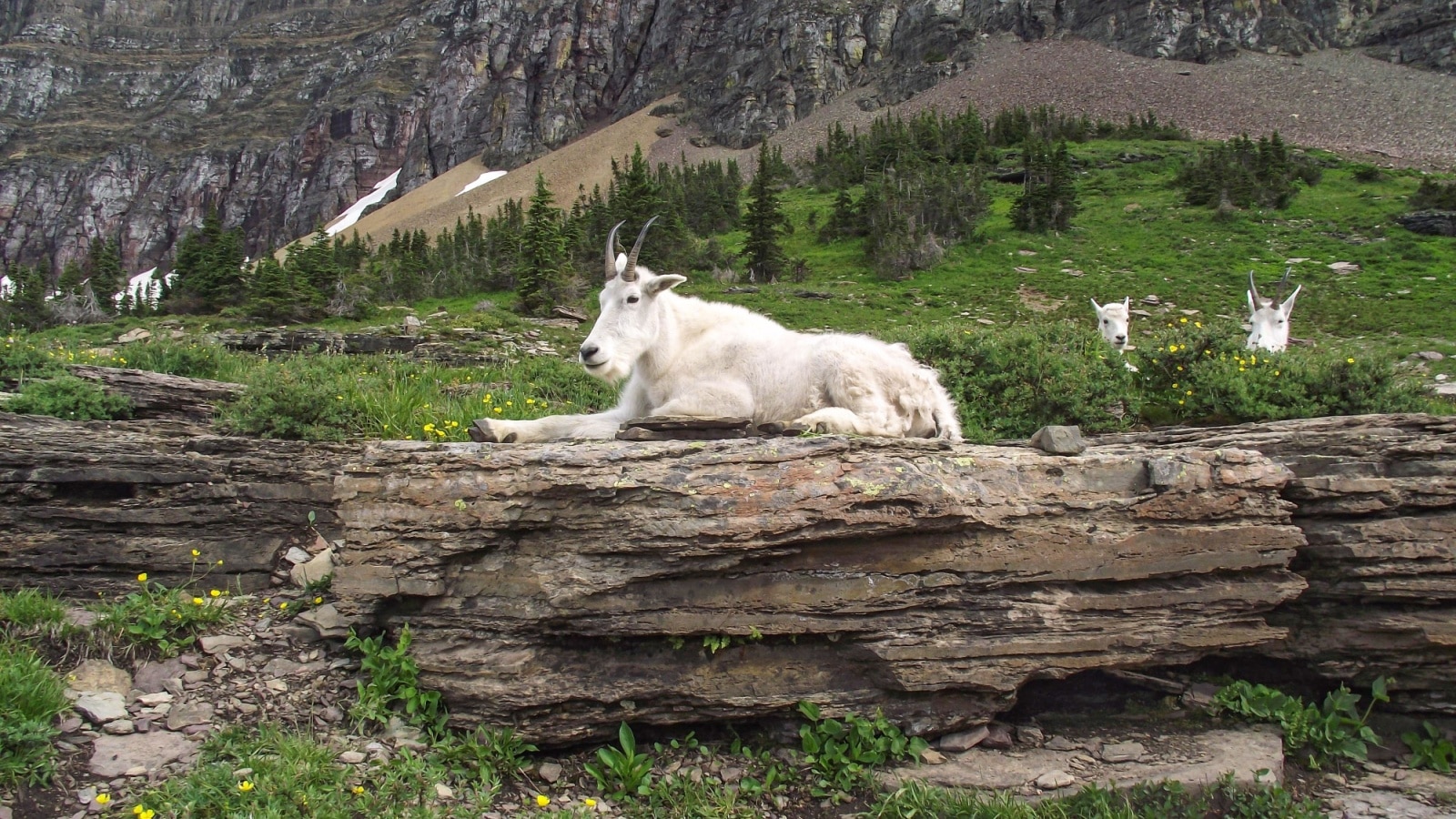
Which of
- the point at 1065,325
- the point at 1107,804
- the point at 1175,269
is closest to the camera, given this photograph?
the point at 1107,804

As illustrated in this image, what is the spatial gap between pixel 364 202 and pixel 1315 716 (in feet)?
489

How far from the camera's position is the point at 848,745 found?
482 centimetres

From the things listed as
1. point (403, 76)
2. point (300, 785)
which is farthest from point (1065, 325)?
point (403, 76)

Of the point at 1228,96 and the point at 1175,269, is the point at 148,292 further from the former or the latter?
the point at 1228,96

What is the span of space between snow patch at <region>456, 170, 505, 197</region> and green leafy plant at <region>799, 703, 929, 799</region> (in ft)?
376

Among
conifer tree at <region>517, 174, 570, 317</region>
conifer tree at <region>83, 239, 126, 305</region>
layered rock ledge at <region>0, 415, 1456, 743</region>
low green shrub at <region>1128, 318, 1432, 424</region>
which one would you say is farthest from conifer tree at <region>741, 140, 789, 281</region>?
conifer tree at <region>83, 239, 126, 305</region>

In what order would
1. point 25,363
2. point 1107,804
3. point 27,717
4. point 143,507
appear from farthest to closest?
point 25,363, point 143,507, point 1107,804, point 27,717

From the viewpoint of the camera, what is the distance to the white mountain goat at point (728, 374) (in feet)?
19.6

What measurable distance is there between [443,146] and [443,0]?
1873 inches

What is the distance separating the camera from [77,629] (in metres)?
4.97

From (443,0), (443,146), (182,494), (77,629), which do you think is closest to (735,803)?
(77,629)

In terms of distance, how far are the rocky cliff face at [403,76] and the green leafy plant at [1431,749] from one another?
96137mm

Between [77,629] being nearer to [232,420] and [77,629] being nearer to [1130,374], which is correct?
[232,420]

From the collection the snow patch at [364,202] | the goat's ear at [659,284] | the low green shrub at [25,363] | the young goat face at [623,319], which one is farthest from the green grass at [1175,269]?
the snow patch at [364,202]
